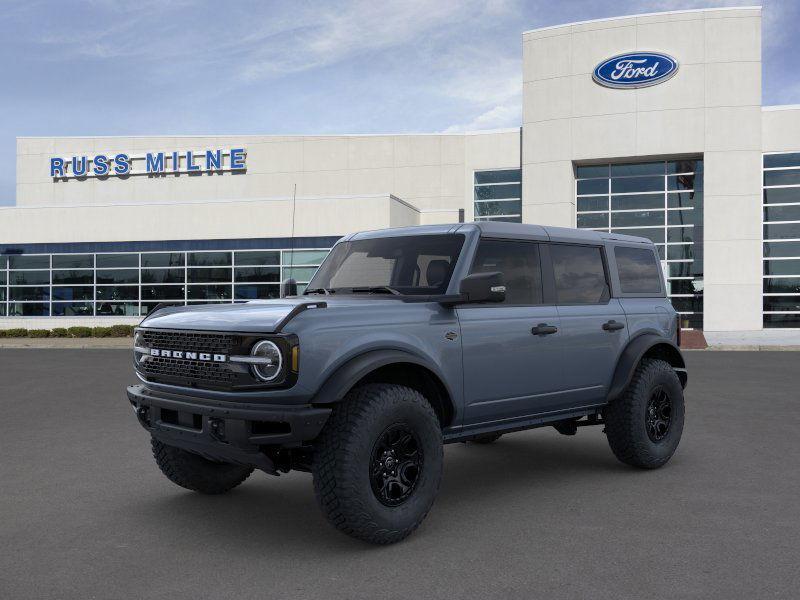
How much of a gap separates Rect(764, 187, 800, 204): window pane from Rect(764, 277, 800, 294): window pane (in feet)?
10.6

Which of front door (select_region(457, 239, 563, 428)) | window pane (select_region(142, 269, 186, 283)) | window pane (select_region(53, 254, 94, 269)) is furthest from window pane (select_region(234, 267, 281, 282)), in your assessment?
front door (select_region(457, 239, 563, 428))

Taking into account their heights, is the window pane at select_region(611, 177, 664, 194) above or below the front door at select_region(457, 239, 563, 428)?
above

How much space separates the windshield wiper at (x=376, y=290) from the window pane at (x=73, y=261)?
113 feet

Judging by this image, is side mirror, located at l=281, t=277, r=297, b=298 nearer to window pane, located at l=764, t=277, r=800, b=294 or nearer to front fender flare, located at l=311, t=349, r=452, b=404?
front fender flare, located at l=311, t=349, r=452, b=404

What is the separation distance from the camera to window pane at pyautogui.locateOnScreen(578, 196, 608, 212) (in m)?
34.1

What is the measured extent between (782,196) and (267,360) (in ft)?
107

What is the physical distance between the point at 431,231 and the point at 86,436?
200 inches

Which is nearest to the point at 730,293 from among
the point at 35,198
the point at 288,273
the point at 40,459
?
the point at 288,273

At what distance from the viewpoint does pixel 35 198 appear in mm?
44000

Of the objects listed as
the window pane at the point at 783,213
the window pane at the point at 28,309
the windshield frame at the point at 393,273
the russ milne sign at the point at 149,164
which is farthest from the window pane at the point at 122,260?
the windshield frame at the point at 393,273

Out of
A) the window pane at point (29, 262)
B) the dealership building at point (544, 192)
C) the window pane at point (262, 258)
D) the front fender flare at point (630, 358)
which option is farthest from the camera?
the window pane at point (29, 262)

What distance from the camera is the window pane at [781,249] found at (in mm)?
32031

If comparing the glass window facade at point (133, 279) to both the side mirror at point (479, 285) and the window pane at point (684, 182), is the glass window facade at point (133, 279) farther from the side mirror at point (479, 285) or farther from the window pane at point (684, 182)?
the side mirror at point (479, 285)

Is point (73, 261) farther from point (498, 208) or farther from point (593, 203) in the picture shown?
point (593, 203)
